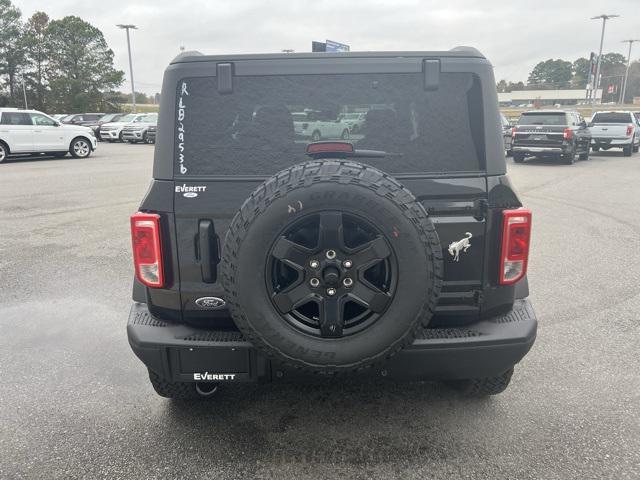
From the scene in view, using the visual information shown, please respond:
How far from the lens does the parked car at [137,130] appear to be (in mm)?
29188

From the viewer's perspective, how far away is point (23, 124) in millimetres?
18172

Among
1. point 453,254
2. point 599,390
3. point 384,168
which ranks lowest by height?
point 599,390

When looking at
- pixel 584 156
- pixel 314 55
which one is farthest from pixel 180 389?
pixel 584 156

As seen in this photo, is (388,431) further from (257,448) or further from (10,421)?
(10,421)

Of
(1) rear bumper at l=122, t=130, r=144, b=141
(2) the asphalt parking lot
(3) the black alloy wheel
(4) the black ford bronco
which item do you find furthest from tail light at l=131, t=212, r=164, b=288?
(1) rear bumper at l=122, t=130, r=144, b=141

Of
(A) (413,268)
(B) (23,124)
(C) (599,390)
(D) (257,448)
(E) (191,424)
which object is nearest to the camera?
(A) (413,268)

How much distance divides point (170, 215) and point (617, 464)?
254cm

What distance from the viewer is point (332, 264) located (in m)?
2.20

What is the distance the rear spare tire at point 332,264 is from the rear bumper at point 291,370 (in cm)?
24

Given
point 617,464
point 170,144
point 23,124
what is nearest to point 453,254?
point 617,464

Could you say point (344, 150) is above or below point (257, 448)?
above

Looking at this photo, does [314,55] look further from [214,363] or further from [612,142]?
[612,142]

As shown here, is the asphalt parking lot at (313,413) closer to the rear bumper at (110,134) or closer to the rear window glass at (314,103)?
the rear window glass at (314,103)

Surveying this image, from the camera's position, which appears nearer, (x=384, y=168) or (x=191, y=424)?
(x=384, y=168)
